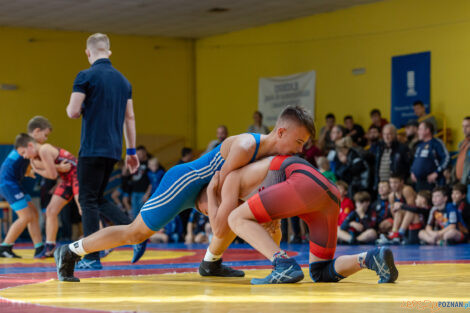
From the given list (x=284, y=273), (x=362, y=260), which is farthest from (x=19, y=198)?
(x=362, y=260)

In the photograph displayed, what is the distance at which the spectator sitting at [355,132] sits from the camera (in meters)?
13.1

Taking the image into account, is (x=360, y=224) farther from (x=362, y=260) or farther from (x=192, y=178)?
(x=362, y=260)

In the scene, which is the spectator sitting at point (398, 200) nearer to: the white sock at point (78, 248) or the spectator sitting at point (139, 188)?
the spectator sitting at point (139, 188)

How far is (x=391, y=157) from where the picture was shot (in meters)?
11.6

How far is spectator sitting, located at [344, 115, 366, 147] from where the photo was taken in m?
13.1

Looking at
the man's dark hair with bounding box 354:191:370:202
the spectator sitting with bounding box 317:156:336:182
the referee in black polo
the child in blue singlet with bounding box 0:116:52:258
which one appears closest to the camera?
the referee in black polo

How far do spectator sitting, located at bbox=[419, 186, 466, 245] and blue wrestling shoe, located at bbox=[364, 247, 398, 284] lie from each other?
6029mm

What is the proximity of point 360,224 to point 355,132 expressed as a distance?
8.04 ft

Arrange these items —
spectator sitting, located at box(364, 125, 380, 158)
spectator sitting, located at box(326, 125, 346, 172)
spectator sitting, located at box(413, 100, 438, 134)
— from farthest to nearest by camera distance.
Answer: spectator sitting, located at box(413, 100, 438, 134) → spectator sitting, located at box(326, 125, 346, 172) → spectator sitting, located at box(364, 125, 380, 158)

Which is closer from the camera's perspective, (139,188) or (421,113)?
(421,113)

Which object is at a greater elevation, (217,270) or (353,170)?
(353,170)

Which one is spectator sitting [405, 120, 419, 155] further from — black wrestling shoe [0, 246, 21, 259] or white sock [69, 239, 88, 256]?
white sock [69, 239, 88, 256]

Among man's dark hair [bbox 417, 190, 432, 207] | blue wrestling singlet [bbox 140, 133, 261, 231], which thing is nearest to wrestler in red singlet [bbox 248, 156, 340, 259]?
blue wrestling singlet [bbox 140, 133, 261, 231]

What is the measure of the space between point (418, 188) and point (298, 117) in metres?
7.14
